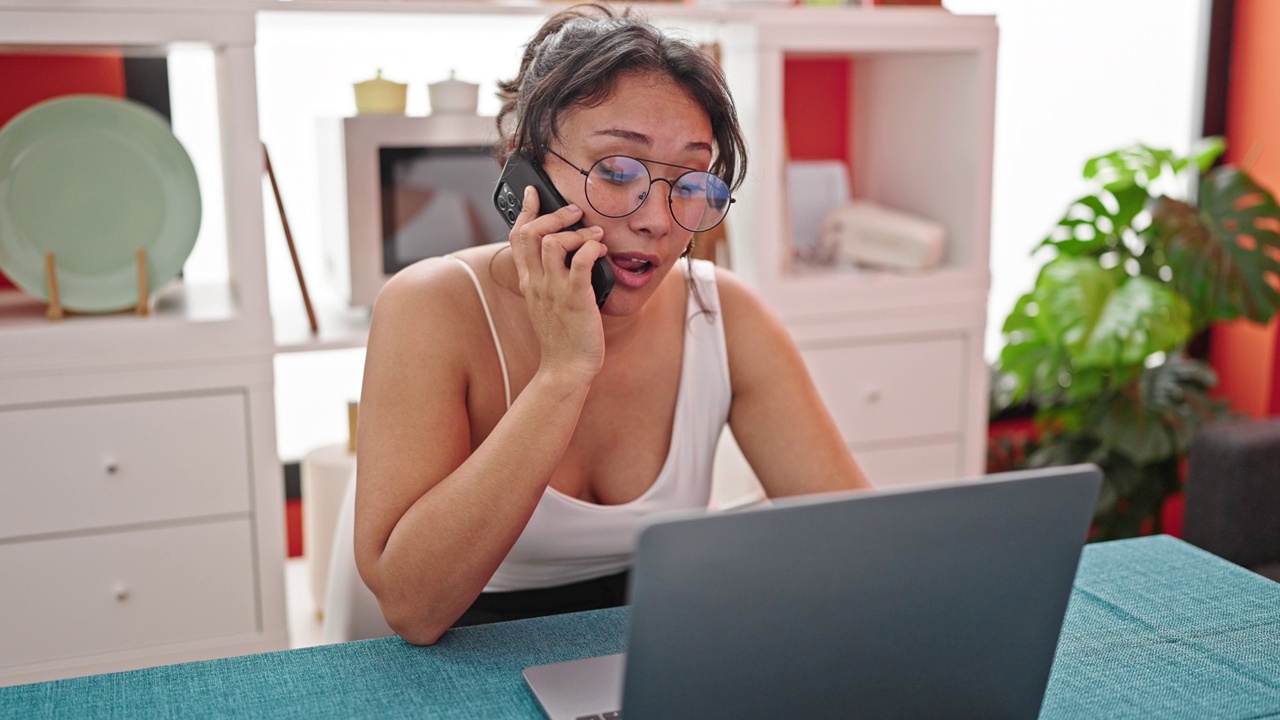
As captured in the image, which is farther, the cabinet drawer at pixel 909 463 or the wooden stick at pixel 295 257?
the cabinet drawer at pixel 909 463

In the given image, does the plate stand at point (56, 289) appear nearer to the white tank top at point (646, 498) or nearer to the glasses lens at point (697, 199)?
the white tank top at point (646, 498)

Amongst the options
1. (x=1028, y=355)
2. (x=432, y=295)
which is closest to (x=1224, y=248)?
(x=1028, y=355)

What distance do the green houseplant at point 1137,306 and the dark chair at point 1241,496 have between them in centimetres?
45

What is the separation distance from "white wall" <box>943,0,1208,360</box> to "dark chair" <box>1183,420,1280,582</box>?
1119mm

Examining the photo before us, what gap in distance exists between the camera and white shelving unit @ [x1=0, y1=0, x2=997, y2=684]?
6.44 ft

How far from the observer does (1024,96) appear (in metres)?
3.35

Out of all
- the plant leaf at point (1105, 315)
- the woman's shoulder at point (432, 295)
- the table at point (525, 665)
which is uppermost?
the woman's shoulder at point (432, 295)

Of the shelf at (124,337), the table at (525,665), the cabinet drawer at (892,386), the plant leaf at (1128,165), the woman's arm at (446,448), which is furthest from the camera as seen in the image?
the plant leaf at (1128,165)

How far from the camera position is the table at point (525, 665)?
95 centimetres

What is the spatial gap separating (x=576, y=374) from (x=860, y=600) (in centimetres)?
52

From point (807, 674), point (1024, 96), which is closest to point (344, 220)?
point (807, 674)

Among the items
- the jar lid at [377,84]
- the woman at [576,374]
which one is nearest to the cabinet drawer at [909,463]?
the woman at [576,374]

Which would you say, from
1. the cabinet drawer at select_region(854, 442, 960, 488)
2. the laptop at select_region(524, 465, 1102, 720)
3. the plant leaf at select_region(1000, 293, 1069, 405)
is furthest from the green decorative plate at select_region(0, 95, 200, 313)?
the plant leaf at select_region(1000, 293, 1069, 405)

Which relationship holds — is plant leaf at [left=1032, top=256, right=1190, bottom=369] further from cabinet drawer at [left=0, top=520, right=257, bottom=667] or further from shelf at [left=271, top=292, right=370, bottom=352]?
cabinet drawer at [left=0, top=520, right=257, bottom=667]
